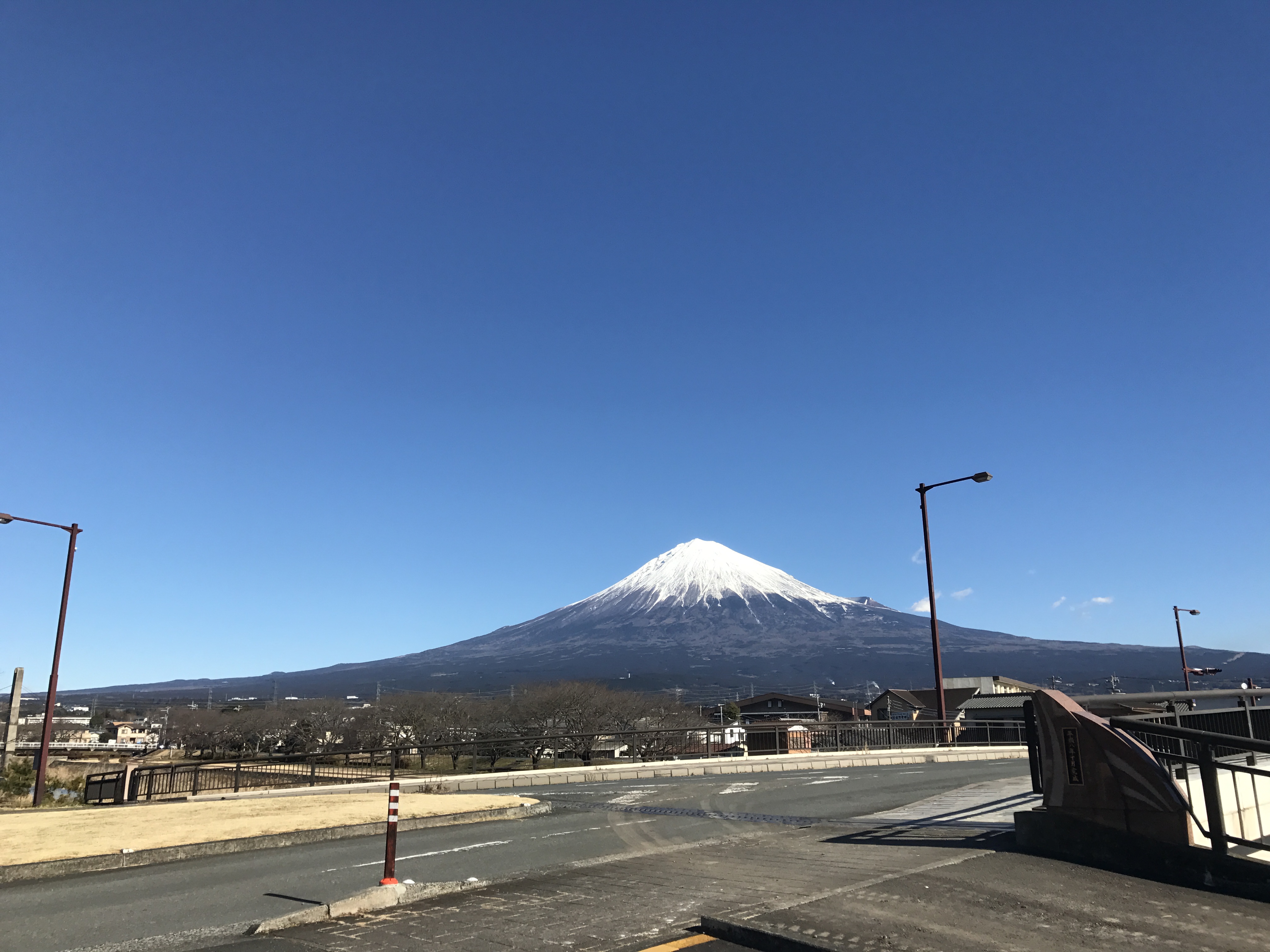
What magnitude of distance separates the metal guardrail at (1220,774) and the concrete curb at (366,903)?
21.5 feet

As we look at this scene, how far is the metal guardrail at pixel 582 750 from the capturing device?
83.0 ft

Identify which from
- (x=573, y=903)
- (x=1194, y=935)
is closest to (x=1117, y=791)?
(x=1194, y=935)

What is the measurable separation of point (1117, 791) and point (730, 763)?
17.7m

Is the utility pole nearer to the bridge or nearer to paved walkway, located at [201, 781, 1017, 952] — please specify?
the bridge

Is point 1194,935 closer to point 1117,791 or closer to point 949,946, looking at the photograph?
point 949,946

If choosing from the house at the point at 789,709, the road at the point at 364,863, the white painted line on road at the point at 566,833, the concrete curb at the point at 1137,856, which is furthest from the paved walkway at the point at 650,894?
the house at the point at 789,709

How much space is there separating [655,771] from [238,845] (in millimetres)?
13787

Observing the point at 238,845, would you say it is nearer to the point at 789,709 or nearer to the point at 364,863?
the point at 364,863

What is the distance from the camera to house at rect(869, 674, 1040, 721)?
178 ft

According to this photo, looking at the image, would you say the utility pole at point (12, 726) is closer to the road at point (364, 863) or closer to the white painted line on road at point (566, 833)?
the road at point (364, 863)

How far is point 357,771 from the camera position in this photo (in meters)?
47.6

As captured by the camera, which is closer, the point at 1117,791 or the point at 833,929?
the point at 833,929

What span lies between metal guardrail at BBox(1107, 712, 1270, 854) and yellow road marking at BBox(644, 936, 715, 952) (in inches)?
159

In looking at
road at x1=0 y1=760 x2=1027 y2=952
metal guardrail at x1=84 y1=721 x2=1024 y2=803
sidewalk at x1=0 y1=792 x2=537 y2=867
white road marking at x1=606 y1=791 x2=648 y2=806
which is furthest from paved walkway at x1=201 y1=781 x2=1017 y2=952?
metal guardrail at x1=84 y1=721 x2=1024 y2=803
